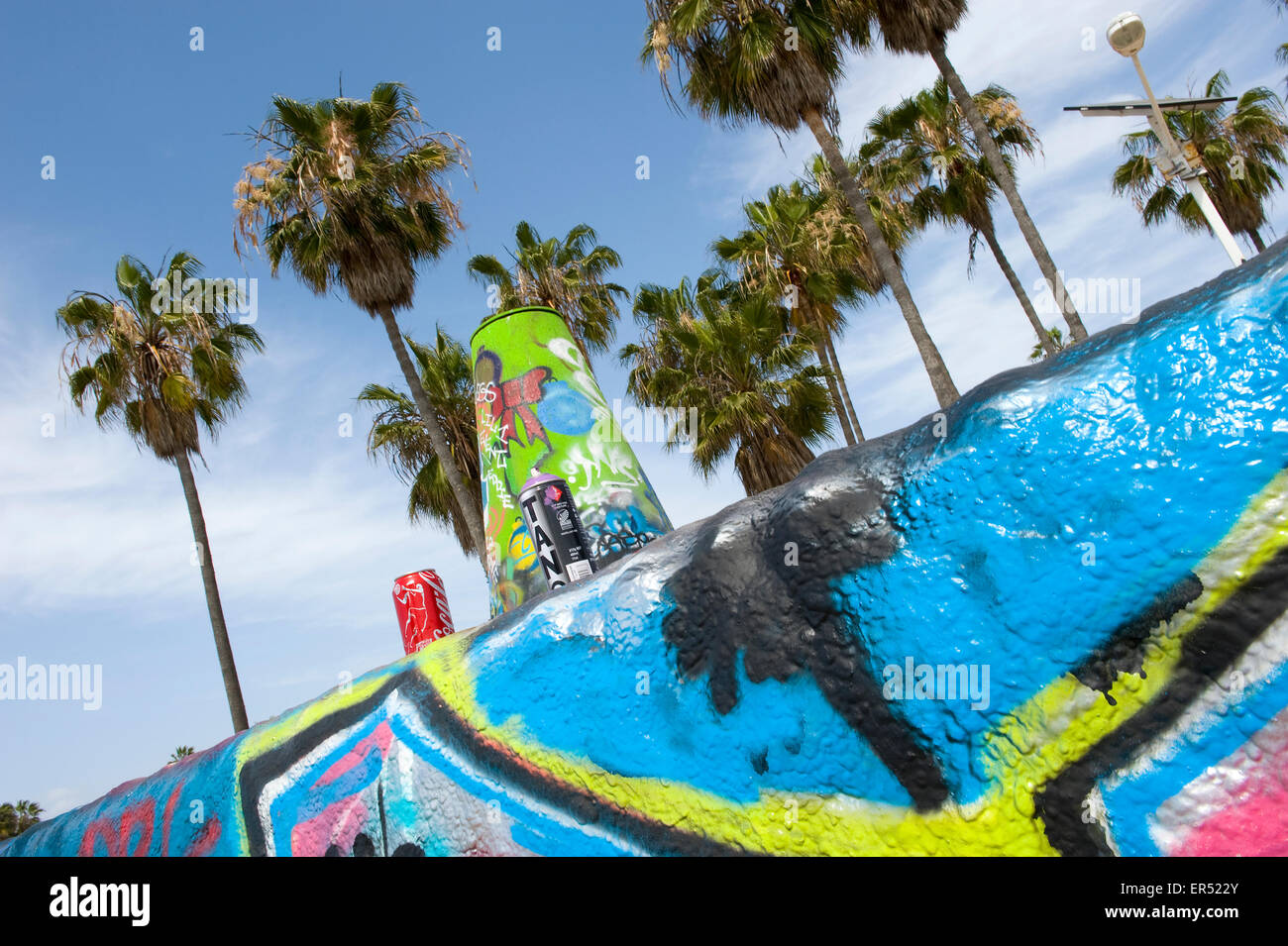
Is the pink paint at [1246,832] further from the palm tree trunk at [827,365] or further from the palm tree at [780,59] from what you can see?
the palm tree trunk at [827,365]

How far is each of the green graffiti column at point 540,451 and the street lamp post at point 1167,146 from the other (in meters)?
5.38

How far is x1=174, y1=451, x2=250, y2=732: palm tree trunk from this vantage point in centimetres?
1216

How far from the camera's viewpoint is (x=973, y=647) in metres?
2.80

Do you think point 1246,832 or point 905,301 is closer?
point 1246,832

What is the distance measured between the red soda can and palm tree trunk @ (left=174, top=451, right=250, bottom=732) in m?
4.42

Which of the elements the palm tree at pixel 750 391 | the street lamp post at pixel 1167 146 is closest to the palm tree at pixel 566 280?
the palm tree at pixel 750 391

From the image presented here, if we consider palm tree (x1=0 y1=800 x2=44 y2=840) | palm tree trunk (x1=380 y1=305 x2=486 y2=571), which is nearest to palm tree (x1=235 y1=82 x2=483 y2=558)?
palm tree trunk (x1=380 y1=305 x2=486 y2=571)

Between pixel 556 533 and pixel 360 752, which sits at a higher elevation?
pixel 556 533

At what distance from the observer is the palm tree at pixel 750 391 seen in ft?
49.3

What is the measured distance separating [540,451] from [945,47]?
933 cm

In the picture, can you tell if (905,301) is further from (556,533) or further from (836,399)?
(556,533)

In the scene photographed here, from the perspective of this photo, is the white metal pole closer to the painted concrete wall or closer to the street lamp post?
the street lamp post

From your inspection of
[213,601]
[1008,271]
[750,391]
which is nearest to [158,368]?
[213,601]
